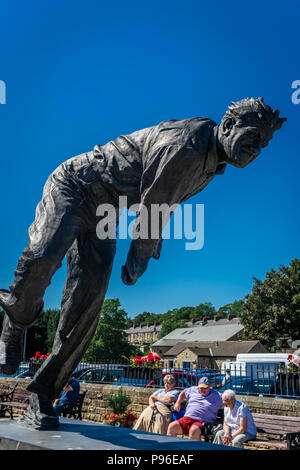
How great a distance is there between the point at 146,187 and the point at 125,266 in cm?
58

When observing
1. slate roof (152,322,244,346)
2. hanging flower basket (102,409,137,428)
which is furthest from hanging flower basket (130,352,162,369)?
slate roof (152,322,244,346)

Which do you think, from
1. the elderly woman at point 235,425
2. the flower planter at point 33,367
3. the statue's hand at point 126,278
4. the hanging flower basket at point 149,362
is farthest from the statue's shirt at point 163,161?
the flower planter at point 33,367

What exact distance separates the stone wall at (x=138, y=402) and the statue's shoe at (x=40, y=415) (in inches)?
266

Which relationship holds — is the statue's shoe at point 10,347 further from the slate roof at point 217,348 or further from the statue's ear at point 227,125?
the slate roof at point 217,348

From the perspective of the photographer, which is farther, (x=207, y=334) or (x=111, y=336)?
(x=207, y=334)

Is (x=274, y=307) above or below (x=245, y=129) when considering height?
above

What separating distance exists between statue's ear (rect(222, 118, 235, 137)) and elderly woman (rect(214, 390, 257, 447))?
5.17 meters

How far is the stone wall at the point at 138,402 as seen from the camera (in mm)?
8766

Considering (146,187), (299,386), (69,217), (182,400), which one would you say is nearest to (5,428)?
(69,217)

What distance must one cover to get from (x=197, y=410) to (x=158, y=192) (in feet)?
18.6

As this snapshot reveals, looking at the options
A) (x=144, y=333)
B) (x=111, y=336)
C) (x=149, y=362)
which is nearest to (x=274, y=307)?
(x=111, y=336)

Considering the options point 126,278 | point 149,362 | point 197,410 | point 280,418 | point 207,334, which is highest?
point 207,334

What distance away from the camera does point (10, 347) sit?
3.16 metres

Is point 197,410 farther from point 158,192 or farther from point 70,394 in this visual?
point 158,192
